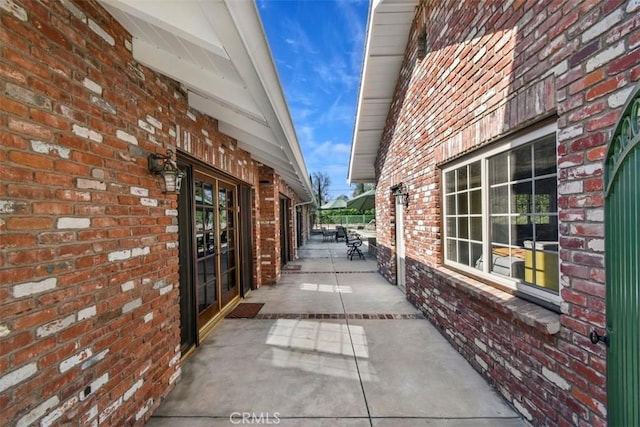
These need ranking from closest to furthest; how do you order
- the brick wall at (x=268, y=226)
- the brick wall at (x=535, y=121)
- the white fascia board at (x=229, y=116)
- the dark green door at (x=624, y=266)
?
the dark green door at (x=624, y=266) → the brick wall at (x=535, y=121) → the white fascia board at (x=229, y=116) → the brick wall at (x=268, y=226)

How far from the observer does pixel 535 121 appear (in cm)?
213

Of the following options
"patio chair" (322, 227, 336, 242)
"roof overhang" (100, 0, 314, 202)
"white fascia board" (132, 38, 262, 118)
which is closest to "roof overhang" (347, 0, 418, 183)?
"roof overhang" (100, 0, 314, 202)

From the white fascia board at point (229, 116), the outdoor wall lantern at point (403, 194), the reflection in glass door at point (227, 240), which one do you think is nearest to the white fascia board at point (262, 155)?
the reflection in glass door at point (227, 240)

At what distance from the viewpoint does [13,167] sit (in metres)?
1.34

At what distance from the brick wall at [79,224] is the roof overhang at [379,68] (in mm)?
3741

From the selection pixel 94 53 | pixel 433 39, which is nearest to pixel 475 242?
pixel 433 39

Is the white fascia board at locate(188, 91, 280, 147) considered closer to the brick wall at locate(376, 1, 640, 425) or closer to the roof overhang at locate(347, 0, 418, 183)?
the brick wall at locate(376, 1, 640, 425)

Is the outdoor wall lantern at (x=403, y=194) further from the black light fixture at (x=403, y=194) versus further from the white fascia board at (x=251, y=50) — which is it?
the white fascia board at (x=251, y=50)

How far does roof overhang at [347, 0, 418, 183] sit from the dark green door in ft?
13.1

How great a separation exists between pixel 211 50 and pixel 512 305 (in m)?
2.92

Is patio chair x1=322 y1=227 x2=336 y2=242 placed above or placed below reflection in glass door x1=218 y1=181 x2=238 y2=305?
below

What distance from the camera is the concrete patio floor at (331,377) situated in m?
2.26

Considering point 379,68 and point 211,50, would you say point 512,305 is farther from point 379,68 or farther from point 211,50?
point 379,68

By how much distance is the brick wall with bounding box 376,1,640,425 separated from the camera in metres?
1.61
